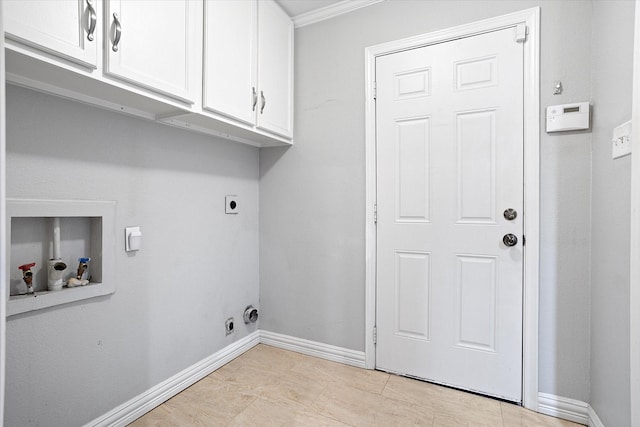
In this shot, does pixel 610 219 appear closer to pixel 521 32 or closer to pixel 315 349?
pixel 521 32

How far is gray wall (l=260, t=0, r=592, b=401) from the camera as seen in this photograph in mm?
1587

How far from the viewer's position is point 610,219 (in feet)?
4.43

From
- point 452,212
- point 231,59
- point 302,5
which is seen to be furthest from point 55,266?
point 302,5

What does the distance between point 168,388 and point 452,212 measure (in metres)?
1.89

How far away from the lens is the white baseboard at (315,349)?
2.13 metres

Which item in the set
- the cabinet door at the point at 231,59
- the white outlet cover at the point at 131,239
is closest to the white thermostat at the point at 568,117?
the cabinet door at the point at 231,59

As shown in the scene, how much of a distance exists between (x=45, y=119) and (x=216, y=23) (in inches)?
35.2

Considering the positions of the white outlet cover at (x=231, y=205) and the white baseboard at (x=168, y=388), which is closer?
the white baseboard at (x=168, y=388)

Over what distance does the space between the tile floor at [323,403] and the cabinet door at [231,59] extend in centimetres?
157

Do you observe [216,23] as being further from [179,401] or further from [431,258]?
[179,401]

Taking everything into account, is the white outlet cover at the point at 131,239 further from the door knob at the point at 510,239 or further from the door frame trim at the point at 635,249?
the door frame trim at the point at 635,249

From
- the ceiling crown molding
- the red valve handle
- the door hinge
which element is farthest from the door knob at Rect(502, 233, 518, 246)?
the red valve handle

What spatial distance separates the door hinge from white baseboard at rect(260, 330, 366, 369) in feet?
6.77

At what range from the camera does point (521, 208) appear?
66.3 inches
